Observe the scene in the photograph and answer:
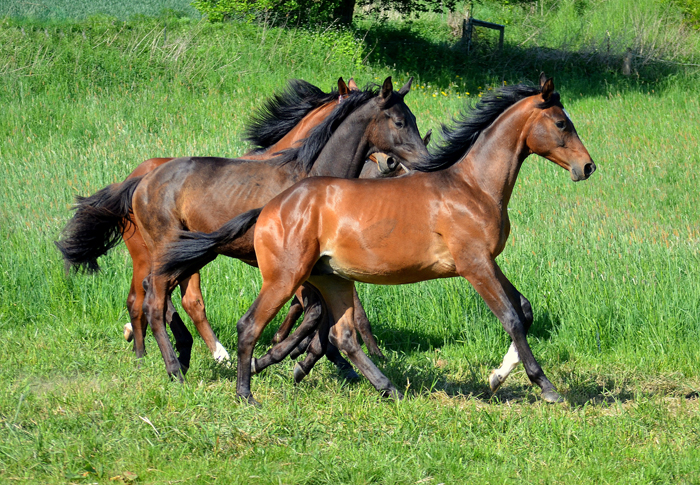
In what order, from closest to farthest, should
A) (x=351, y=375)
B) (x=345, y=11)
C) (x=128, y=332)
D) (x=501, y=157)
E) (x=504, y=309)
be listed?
(x=504, y=309)
(x=501, y=157)
(x=351, y=375)
(x=128, y=332)
(x=345, y=11)

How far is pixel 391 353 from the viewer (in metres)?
6.49

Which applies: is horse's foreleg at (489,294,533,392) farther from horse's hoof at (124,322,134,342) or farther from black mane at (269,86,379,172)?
horse's hoof at (124,322,134,342)

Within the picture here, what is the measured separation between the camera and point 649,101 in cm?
1778

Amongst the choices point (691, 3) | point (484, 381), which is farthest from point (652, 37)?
point (484, 381)

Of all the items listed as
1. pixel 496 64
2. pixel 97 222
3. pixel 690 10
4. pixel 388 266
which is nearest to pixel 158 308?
pixel 97 222

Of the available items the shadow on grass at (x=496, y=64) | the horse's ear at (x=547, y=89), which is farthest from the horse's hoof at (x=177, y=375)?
the shadow on grass at (x=496, y=64)

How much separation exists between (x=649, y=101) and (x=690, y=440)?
50.4 ft

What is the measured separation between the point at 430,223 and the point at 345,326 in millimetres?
1024

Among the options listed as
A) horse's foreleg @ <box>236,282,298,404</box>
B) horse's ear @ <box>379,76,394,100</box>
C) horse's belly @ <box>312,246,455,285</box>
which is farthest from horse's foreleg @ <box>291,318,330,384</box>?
horse's ear @ <box>379,76,394,100</box>

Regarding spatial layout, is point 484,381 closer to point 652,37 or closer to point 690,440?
point 690,440

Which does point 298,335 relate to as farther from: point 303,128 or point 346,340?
point 303,128

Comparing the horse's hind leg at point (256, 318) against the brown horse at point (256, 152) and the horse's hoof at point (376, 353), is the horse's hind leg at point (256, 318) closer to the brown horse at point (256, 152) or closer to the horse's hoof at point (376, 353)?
the brown horse at point (256, 152)

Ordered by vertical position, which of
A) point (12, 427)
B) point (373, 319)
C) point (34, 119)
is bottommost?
point (34, 119)

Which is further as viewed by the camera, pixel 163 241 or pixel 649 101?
pixel 649 101
